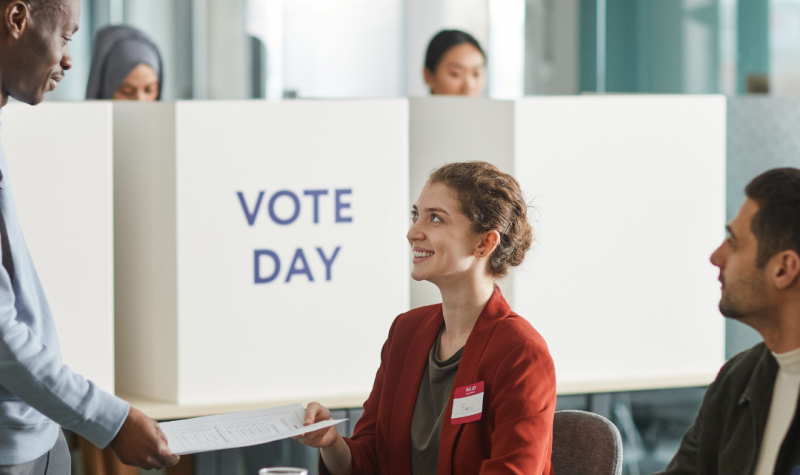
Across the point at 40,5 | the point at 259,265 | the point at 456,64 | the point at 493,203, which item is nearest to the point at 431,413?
the point at 493,203

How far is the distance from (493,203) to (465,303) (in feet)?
0.75

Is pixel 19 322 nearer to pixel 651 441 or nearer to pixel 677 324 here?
pixel 677 324

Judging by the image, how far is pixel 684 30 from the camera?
4.66 m

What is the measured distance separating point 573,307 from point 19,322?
1.70 meters

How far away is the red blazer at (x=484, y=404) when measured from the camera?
1.47 m

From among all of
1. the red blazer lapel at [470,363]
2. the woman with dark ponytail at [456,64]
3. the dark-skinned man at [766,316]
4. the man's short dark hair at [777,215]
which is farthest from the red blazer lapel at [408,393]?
the woman with dark ponytail at [456,64]

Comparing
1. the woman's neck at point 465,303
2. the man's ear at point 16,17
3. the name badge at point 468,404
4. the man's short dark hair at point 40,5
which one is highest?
the man's short dark hair at point 40,5

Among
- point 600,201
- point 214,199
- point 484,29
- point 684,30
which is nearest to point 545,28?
point 484,29

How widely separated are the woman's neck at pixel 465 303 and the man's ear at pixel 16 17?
0.96 meters

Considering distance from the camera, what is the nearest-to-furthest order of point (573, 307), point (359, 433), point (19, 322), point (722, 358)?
point (19, 322) < point (359, 433) < point (573, 307) < point (722, 358)

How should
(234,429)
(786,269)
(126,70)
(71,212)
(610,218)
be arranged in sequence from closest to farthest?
(786,269), (234,429), (71,212), (610,218), (126,70)

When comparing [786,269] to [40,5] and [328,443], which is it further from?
[40,5]

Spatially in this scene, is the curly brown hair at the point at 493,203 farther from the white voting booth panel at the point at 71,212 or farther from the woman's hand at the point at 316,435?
the white voting booth panel at the point at 71,212

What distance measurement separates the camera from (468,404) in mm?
1535
